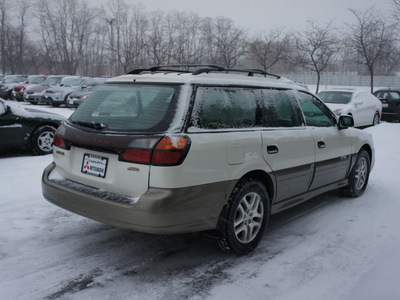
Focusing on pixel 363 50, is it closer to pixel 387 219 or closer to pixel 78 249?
pixel 387 219

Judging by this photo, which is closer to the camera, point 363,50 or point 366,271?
point 366,271

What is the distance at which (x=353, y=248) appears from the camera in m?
3.85

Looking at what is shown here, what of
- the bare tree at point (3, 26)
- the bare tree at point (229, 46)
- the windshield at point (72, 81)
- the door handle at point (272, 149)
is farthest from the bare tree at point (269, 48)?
the bare tree at point (3, 26)

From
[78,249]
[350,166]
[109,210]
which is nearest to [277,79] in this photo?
[350,166]

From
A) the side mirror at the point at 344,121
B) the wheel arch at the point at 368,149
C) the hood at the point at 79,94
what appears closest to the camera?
the side mirror at the point at 344,121

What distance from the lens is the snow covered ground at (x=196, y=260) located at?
9.82 feet

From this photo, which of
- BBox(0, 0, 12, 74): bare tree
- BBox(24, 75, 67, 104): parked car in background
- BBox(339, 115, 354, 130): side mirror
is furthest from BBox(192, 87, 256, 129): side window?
BBox(0, 0, 12, 74): bare tree

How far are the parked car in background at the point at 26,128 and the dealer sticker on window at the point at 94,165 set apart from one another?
16.2 feet

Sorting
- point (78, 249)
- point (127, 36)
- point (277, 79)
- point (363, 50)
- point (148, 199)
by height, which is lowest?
point (78, 249)

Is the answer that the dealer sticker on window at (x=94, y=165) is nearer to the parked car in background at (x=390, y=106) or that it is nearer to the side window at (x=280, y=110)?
the side window at (x=280, y=110)

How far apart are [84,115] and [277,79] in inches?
89.2

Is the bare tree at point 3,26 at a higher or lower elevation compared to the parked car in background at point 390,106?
higher

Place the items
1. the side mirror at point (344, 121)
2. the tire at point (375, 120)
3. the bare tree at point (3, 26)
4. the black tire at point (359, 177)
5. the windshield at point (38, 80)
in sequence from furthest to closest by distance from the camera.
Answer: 1. the bare tree at point (3, 26)
2. the windshield at point (38, 80)
3. the tire at point (375, 120)
4. the black tire at point (359, 177)
5. the side mirror at point (344, 121)

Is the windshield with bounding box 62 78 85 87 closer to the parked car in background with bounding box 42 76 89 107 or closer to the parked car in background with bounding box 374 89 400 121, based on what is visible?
the parked car in background with bounding box 42 76 89 107
